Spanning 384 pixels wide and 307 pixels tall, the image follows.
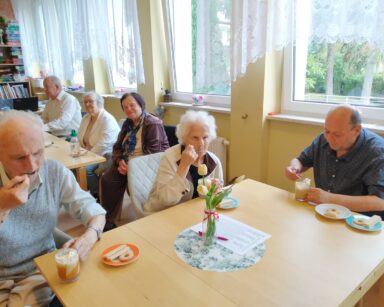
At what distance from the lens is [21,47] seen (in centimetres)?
621

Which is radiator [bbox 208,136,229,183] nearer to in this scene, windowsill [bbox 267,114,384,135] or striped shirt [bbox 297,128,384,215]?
windowsill [bbox 267,114,384,135]

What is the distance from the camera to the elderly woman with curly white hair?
1603 millimetres

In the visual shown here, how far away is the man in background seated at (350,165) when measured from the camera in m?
1.52

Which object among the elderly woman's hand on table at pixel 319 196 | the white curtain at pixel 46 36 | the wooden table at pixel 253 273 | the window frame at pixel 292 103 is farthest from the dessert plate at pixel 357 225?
the white curtain at pixel 46 36

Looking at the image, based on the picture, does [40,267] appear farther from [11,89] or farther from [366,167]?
[11,89]

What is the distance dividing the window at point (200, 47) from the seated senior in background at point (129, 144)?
0.61 metres

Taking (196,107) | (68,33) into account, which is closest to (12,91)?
(68,33)

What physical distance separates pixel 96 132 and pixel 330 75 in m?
2.16

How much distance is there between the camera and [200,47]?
2.80 m

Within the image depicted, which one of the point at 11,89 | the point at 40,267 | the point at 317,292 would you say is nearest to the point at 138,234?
the point at 40,267

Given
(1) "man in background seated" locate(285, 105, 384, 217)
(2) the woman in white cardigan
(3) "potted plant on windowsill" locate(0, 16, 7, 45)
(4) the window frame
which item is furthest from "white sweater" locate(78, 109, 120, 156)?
(3) "potted plant on windowsill" locate(0, 16, 7, 45)

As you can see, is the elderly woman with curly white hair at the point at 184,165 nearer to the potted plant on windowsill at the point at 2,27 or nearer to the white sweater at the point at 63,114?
the white sweater at the point at 63,114

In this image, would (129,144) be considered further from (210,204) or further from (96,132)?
(210,204)

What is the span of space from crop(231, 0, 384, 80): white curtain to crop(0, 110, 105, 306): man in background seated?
63.9 inches
